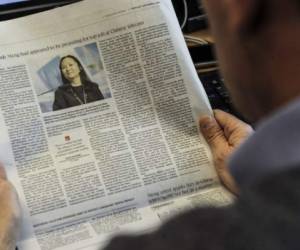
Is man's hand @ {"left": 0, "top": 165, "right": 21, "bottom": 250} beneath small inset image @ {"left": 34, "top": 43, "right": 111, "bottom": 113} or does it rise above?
beneath

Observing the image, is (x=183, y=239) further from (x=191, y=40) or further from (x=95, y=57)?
(x=191, y=40)

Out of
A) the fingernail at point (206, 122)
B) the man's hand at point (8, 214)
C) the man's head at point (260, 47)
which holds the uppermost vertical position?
the man's head at point (260, 47)

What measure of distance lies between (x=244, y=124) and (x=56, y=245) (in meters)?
0.30

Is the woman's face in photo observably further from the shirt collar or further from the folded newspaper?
the shirt collar

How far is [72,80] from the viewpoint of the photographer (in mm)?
780

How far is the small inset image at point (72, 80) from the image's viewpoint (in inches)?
30.3

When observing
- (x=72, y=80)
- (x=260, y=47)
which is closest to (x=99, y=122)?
(x=72, y=80)

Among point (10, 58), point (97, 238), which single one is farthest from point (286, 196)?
point (10, 58)

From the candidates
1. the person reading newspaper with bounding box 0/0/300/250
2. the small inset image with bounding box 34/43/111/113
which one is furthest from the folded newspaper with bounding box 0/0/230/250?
the person reading newspaper with bounding box 0/0/300/250

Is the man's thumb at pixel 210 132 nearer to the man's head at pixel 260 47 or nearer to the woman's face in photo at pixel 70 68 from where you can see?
the woman's face in photo at pixel 70 68

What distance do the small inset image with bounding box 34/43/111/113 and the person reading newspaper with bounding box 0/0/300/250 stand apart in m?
0.33

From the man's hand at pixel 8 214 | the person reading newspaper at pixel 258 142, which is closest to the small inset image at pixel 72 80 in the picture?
the man's hand at pixel 8 214

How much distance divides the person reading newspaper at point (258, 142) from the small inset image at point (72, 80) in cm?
33

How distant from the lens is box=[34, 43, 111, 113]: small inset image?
0.77 m
